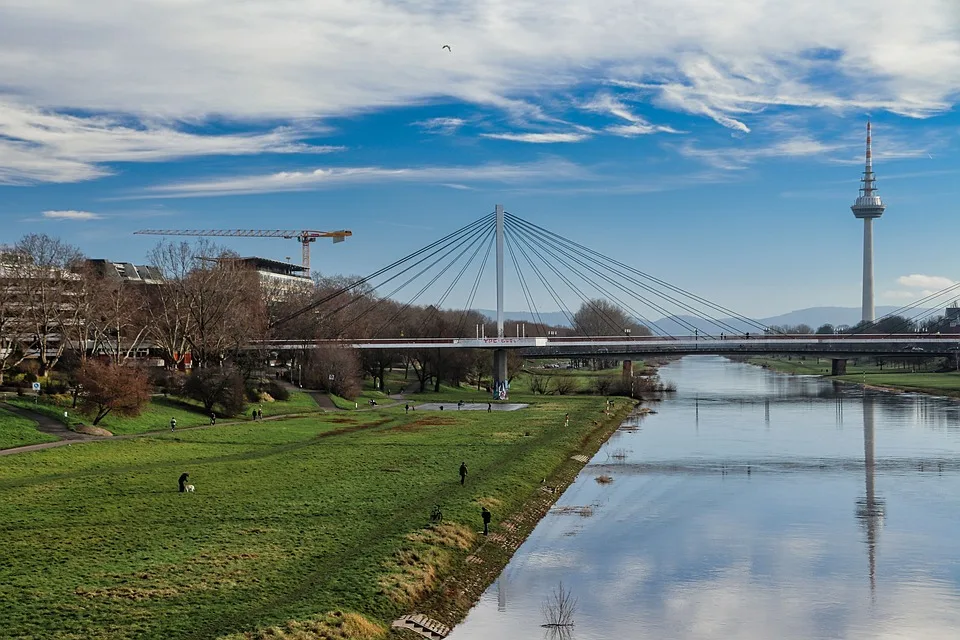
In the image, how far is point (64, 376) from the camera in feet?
217

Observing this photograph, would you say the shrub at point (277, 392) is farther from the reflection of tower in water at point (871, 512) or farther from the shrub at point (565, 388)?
the reflection of tower in water at point (871, 512)

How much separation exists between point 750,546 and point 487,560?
861cm

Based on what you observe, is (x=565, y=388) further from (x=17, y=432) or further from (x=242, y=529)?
(x=242, y=529)

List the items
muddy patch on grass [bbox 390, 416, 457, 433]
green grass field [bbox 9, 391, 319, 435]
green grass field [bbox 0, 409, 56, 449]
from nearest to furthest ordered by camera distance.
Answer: green grass field [bbox 0, 409, 56, 449] → green grass field [bbox 9, 391, 319, 435] → muddy patch on grass [bbox 390, 416, 457, 433]

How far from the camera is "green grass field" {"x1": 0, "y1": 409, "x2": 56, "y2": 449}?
46250 millimetres

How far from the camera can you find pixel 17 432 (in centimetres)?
4753

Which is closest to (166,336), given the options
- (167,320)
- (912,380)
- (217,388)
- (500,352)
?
(167,320)

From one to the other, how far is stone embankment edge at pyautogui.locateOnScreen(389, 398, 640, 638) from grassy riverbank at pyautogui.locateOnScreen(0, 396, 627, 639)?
0.26 metres

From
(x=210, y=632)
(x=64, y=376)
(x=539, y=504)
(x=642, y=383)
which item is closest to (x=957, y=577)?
(x=539, y=504)

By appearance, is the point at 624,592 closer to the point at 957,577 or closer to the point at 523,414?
the point at 957,577

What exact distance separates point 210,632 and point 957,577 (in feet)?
66.0

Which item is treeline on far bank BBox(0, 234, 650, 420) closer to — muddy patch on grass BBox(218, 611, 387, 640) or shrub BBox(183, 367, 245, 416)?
shrub BBox(183, 367, 245, 416)

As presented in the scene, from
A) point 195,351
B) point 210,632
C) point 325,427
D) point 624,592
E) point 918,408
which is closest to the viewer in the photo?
point 210,632

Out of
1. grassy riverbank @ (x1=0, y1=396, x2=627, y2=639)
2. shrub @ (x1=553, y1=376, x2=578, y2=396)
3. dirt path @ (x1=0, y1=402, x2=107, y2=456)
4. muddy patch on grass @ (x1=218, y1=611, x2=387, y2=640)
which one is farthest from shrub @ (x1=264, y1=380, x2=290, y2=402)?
muddy patch on grass @ (x1=218, y1=611, x2=387, y2=640)
